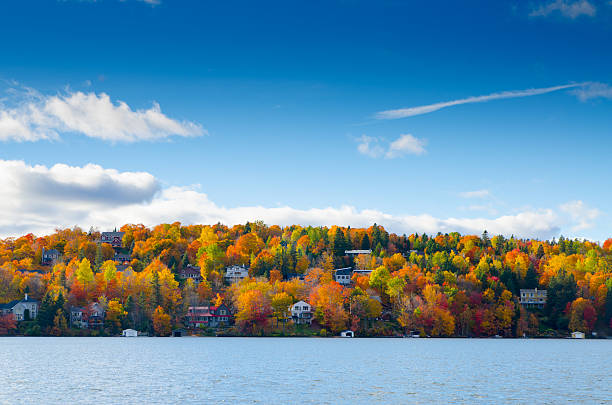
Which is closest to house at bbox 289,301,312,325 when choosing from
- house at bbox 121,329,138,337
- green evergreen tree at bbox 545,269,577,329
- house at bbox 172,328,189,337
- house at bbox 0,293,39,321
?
house at bbox 172,328,189,337

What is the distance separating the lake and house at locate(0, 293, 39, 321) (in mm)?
66908

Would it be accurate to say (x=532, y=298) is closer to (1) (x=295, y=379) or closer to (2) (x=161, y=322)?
(2) (x=161, y=322)

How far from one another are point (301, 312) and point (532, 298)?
69411 millimetres

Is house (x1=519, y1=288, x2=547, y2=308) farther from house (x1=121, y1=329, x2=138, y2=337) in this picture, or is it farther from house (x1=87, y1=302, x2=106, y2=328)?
house (x1=87, y1=302, x2=106, y2=328)

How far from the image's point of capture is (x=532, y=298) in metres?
180

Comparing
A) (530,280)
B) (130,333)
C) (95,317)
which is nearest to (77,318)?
(95,317)

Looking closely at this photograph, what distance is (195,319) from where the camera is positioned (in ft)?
505

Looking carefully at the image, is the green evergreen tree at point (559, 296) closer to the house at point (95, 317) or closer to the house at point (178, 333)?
the house at point (178, 333)

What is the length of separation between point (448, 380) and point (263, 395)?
63.4ft

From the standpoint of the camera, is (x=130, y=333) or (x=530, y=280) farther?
(x=530, y=280)

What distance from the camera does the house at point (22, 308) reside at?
144 metres

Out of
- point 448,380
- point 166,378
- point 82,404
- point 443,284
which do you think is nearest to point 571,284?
point 443,284

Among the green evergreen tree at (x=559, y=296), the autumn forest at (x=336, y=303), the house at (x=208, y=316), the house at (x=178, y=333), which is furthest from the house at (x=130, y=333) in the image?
the green evergreen tree at (x=559, y=296)

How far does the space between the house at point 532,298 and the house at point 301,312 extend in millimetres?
62350
